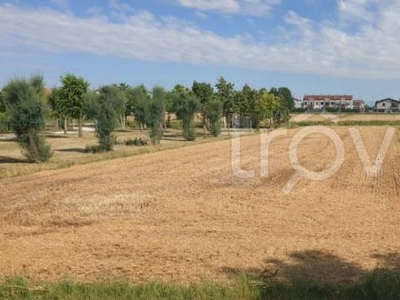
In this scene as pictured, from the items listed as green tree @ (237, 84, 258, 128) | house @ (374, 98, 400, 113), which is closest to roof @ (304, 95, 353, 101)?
house @ (374, 98, 400, 113)

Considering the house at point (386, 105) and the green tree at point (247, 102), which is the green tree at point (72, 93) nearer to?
the green tree at point (247, 102)

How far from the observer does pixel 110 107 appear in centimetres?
3017

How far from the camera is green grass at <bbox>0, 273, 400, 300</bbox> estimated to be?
5832 mm

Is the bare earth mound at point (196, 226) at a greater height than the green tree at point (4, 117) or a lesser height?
lesser

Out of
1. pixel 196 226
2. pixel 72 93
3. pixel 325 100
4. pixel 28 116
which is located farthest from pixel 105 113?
pixel 325 100

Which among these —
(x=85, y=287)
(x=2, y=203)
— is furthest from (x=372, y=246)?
(x=2, y=203)

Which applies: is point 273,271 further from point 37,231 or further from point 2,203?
point 2,203

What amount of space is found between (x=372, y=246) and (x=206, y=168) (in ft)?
38.7

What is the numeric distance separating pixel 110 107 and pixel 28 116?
7140 millimetres

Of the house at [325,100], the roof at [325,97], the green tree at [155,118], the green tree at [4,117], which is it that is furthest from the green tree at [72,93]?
the roof at [325,97]

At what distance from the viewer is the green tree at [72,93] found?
4247cm

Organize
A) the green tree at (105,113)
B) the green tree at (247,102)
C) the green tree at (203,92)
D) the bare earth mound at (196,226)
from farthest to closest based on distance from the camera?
the green tree at (247,102)
the green tree at (203,92)
the green tree at (105,113)
the bare earth mound at (196,226)

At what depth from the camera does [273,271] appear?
278 inches

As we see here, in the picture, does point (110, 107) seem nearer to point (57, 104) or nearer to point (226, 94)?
point (57, 104)
